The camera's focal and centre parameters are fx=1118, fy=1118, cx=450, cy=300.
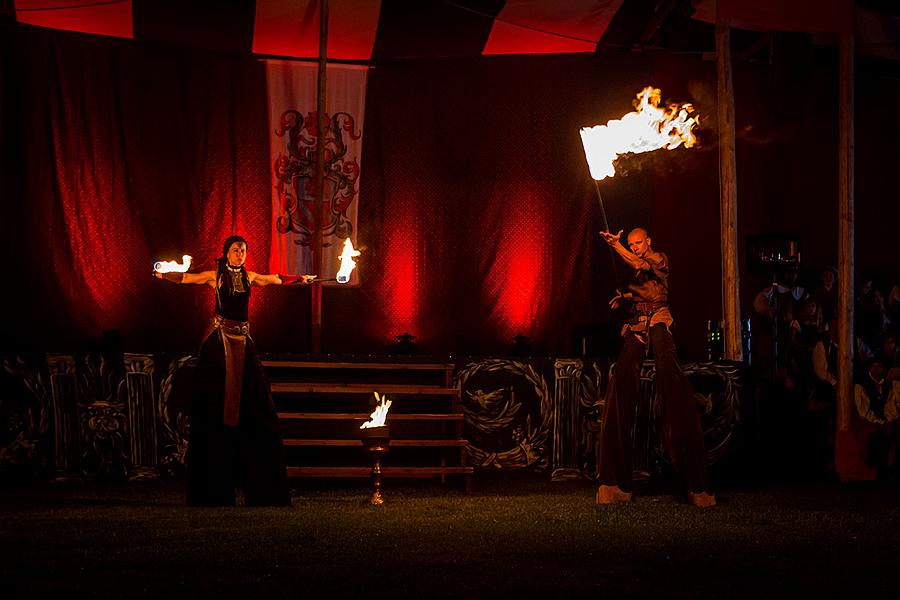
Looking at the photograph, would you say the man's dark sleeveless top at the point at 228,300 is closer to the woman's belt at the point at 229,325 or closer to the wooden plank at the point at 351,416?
the woman's belt at the point at 229,325

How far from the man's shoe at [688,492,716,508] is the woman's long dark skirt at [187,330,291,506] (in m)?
2.50

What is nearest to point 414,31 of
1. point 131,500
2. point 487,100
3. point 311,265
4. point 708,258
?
point 487,100

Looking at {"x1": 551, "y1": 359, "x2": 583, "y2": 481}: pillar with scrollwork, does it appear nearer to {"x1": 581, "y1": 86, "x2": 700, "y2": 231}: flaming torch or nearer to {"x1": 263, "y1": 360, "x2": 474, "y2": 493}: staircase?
{"x1": 263, "y1": 360, "x2": 474, "y2": 493}: staircase

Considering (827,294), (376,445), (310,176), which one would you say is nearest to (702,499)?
(376,445)

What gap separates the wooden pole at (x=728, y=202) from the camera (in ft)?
28.5

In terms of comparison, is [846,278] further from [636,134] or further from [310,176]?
[310,176]

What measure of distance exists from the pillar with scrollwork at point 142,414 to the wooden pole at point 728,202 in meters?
4.39

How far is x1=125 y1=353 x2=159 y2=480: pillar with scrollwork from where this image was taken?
797cm

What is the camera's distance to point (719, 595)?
4.08 meters

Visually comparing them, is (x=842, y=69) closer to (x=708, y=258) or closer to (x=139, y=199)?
(x=708, y=258)

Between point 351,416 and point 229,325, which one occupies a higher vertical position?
point 229,325

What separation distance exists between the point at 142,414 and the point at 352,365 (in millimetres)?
1540

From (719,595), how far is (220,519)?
2.90 meters

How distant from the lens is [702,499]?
273 inches
